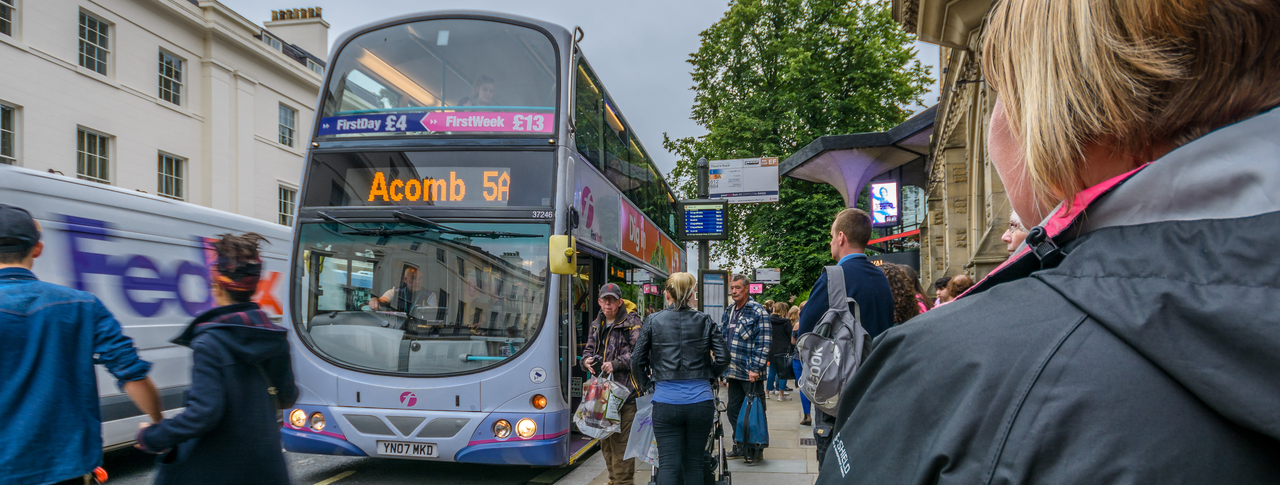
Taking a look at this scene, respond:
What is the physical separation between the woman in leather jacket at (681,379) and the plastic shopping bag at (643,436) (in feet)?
0.67

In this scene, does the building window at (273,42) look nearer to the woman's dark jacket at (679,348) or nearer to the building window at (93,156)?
the building window at (93,156)

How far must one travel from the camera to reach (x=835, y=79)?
25750 millimetres

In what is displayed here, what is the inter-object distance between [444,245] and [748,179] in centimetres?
999

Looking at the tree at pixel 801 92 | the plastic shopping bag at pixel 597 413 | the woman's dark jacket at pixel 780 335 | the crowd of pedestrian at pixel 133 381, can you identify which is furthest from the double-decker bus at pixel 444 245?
the tree at pixel 801 92

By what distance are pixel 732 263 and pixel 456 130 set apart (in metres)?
24.3

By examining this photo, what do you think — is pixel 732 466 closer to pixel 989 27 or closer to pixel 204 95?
pixel 989 27

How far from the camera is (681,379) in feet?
16.8

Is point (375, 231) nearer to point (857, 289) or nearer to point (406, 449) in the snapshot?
point (406, 449)

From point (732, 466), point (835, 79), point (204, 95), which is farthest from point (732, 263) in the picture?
point (732, 466)

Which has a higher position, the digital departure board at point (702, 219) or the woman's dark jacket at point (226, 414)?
the digital departure board at point (702, 219)

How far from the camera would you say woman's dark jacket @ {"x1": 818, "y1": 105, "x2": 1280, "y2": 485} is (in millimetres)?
558

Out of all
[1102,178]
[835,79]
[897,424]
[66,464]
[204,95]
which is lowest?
[66,464]

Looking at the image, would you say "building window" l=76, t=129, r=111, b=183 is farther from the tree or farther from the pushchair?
the tree

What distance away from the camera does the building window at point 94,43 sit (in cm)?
1555
